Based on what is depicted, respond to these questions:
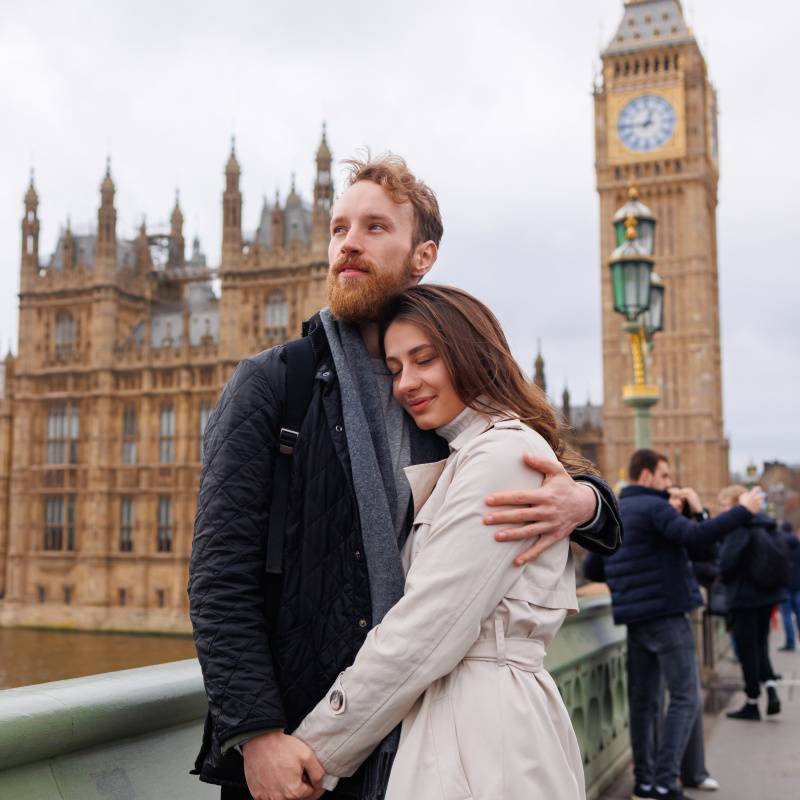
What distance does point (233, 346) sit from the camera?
3225 centimetres

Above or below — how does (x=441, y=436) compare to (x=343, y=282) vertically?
below

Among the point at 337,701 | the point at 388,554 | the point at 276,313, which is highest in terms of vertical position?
the point at 276,313

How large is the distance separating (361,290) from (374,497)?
43 centimetres

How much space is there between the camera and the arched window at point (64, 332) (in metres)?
35.5

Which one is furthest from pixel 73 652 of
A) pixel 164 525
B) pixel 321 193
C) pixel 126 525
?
pixel 321 193

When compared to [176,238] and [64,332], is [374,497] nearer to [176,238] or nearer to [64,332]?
[64,332]

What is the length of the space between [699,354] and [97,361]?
79.4 ft

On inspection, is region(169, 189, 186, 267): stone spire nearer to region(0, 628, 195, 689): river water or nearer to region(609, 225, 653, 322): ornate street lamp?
region(0, 628, 195, 689): river water

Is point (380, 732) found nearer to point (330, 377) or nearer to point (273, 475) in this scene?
point (273, 475)

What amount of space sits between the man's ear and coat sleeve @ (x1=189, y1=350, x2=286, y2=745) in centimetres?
38

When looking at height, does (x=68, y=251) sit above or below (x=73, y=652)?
above

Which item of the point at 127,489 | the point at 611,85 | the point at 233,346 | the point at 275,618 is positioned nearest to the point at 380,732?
the point at 275,618

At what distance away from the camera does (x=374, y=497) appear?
1.71m

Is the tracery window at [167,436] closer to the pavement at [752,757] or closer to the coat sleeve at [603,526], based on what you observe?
the pavement at [752,757]
